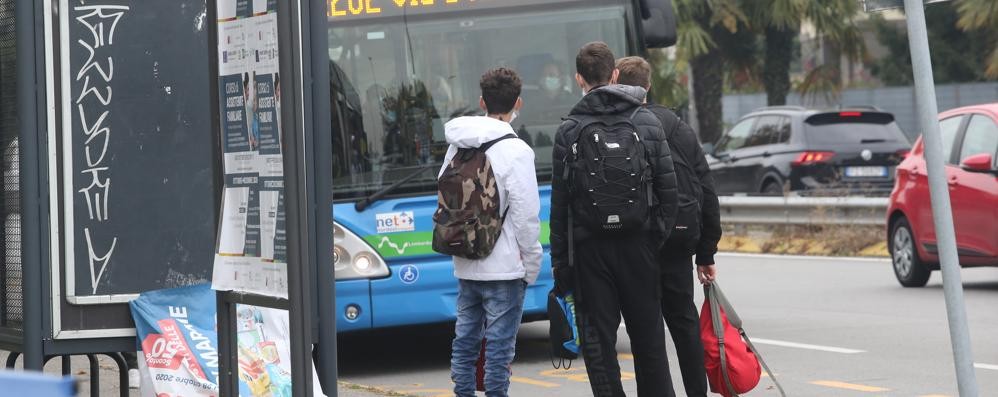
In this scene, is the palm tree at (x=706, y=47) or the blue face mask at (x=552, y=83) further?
the palm tree at (x=706, y=47)

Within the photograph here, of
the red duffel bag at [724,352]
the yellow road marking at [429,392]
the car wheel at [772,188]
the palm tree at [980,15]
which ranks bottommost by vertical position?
the yellow road marking at [429,392]

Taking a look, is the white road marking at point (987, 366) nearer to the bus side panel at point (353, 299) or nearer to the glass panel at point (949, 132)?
the bus side panel at point (353, 299)

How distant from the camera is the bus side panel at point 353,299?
923 centimetres

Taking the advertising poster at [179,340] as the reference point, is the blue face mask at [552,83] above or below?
above

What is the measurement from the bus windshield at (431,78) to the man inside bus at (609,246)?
9.28 feet

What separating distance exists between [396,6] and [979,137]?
5.45 m

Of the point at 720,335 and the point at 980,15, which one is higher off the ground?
the point at 980,15

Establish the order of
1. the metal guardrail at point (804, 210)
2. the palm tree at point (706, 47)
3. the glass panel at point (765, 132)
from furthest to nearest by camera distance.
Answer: the palm tree at point (706, 47) → the glass panel at point (765, 132) → the metal guardrail at point (804, 210)

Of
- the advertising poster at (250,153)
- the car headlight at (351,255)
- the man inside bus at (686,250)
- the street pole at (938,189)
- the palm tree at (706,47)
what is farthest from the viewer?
the palm tree at (706,47)

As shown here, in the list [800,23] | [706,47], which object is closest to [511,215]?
[706,47]

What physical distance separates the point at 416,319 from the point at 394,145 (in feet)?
3.25

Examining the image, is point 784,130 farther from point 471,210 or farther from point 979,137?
point 471,210

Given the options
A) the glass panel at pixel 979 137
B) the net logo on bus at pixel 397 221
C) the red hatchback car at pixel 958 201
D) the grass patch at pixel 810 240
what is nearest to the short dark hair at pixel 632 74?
the net logo on bus at pixel 397 221

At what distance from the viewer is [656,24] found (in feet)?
32.0
